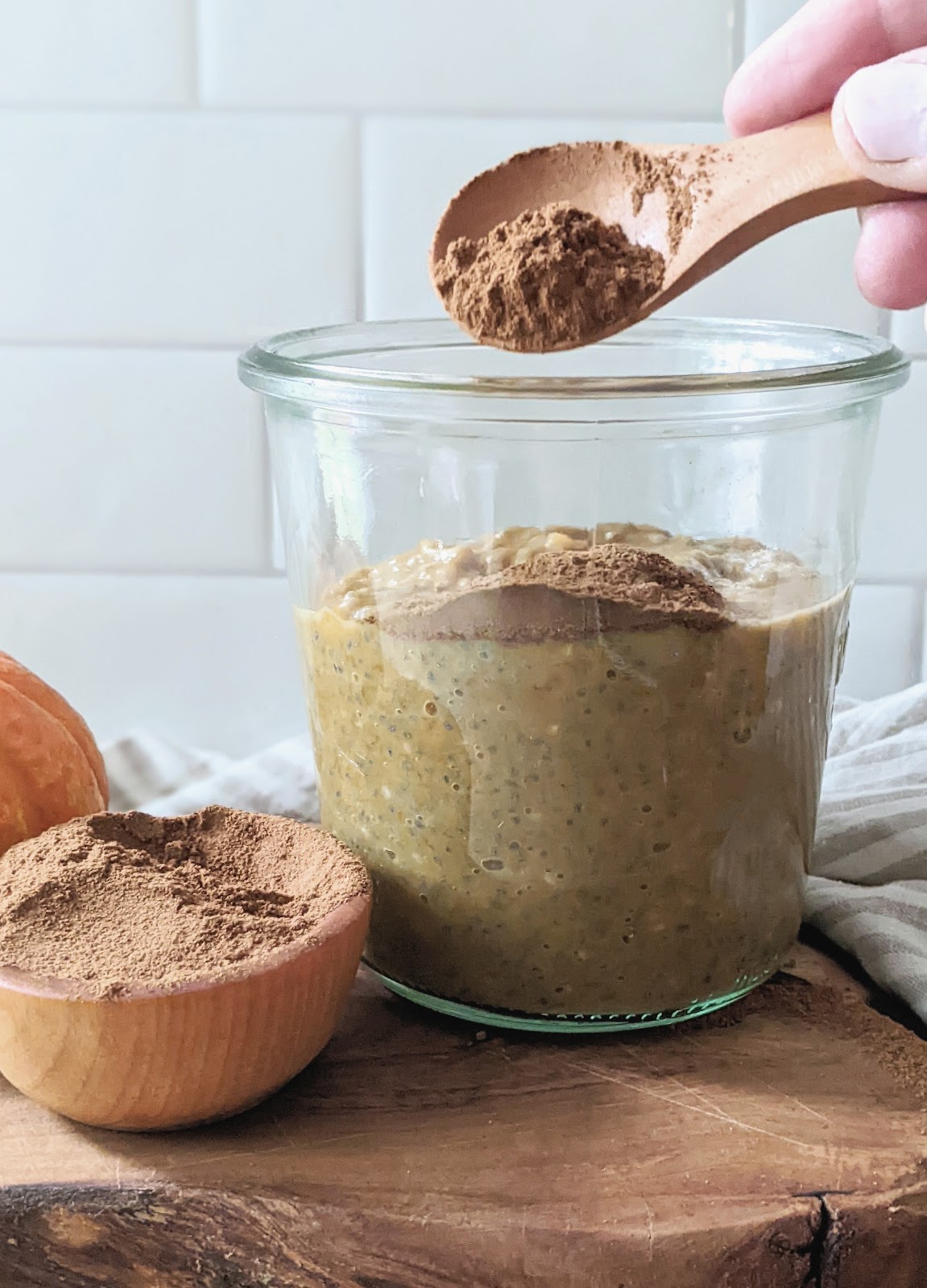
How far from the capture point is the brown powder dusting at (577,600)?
536 mm

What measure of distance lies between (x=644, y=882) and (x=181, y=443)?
21.3 inches

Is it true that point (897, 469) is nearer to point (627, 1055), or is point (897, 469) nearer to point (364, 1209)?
point (627, 1055)

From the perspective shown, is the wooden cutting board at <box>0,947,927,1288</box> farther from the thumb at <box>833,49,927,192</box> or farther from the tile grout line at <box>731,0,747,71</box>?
the tile grout line at <box>731,0,747,71</box>

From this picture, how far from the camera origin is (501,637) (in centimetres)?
55

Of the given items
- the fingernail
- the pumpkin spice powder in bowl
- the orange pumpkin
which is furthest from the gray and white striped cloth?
the fingernail

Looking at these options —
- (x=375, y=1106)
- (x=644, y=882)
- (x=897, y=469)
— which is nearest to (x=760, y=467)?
(x=644, y=882)

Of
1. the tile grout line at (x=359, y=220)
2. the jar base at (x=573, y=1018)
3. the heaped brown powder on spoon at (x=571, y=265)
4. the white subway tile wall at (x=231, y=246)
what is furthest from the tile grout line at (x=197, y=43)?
the jar base at (x=573, y=1018)

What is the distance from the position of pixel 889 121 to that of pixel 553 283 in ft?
0.46

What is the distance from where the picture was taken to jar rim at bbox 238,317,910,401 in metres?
0.51

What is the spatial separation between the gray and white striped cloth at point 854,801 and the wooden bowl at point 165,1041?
288 mm

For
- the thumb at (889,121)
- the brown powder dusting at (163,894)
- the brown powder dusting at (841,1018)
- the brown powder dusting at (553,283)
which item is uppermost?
the thumb at (889,121)

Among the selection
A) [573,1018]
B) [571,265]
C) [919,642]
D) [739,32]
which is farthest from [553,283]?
[919,642]

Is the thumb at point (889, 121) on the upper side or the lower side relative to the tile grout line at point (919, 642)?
upper

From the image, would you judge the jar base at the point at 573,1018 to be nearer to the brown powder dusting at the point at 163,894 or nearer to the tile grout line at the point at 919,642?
the brown powder dusting at the point at 163,894
